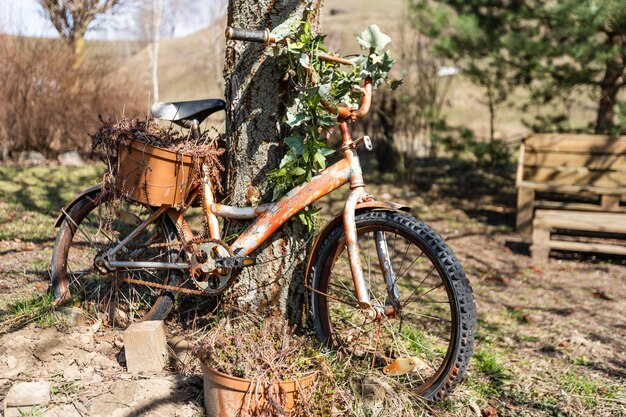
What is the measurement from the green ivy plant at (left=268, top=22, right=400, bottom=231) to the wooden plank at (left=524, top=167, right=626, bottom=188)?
500 centimetres

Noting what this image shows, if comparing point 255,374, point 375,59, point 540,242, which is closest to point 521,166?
point 540,242

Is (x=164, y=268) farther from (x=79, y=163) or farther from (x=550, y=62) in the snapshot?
(x=79, y=163)

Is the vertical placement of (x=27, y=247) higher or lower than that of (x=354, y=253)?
lower

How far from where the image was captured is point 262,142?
10.6ft

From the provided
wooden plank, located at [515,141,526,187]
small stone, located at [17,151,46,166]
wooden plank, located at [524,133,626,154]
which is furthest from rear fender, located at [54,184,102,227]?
small stone, located at [17,151,46,166]

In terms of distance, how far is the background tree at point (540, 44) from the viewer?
269 inches

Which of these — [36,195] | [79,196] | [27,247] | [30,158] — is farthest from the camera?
[30,158]

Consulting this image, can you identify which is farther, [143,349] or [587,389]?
[587,389]

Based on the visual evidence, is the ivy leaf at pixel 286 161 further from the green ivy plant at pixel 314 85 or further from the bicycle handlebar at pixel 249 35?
the bicycle handlebar at pixel 249 35

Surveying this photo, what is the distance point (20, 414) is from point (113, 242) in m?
1.17

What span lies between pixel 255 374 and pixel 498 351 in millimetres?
1859

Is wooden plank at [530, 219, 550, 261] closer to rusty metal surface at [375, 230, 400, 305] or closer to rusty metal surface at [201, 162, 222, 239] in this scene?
rusty metal surface at [375, 230, 400, 305]

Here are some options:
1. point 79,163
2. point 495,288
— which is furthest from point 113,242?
point 79,163

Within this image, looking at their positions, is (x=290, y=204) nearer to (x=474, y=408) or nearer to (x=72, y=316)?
(x=474, y=408)
